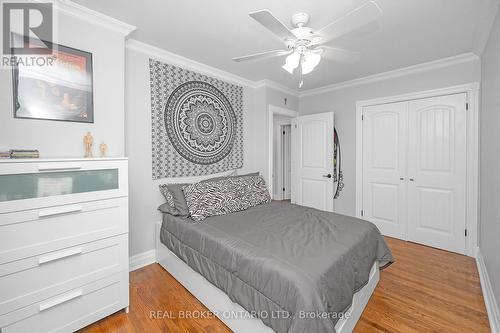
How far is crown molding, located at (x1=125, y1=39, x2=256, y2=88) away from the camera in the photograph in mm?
2455

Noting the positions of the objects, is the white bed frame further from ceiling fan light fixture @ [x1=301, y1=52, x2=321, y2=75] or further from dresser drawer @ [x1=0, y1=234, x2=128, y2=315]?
ceiling fan light fixture @ [x1=301, y1=52, x2=321, y2=75]

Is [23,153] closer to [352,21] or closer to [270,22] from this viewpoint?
[270,22]

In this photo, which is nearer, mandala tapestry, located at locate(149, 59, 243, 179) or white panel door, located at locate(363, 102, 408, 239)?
mandala tapestry, located at locate(149, 59, 243, 179)

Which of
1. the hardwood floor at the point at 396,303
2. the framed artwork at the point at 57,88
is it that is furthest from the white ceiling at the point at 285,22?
the hardwood floor at the point at 396,303

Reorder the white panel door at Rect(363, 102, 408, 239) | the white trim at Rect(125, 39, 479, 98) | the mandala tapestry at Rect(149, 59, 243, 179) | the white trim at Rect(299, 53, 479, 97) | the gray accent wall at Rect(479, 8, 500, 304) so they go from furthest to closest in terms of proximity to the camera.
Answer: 1. the white panel door at Rect(363, 102, 408, 239)
2. the white trim at Rect(299, 53, 479, 97)
3. the mandala tapestry at Rect(149, 59, 243, 179)
4. the white trim at Rect(125, 39, 479, 98)
5. the gray accent wall at Rect(479, 8, 500, 304)

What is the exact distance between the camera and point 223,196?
8.35ft

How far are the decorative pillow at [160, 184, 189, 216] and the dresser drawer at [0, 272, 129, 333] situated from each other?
0.74m

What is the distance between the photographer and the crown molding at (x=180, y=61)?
246 cm

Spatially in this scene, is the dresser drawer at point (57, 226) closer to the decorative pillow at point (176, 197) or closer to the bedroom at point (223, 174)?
the bedroom at point (223, 174)

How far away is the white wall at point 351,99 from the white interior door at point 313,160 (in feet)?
0.85

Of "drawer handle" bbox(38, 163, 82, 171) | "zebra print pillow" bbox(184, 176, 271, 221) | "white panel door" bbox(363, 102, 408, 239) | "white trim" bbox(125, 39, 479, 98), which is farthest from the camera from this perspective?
"white panel door" bbox(363, 102, 408, 239)

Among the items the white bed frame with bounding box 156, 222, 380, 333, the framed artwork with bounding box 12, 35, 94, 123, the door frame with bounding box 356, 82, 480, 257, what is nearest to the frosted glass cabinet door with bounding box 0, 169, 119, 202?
the framed artwork with bounding box 12, 35, 94, 123

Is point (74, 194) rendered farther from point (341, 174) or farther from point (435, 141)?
point (435, 141)

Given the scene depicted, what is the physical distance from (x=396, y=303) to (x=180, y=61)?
11.1 feet
